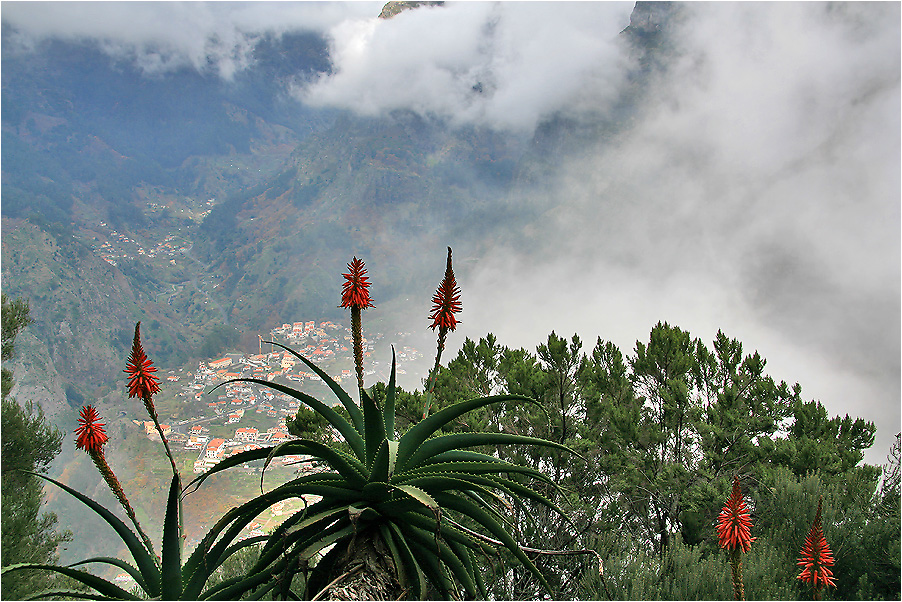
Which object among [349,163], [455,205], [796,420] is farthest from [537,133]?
[796,420]

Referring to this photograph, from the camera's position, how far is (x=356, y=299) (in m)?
2.78

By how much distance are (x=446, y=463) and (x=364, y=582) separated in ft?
2.23

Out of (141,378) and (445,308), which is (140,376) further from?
(445,308)

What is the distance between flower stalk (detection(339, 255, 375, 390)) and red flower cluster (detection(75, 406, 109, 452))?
1.23 metres

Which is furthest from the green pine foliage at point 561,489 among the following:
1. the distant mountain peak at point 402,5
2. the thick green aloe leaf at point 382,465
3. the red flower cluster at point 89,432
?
the distant mountain peak at point 402,5

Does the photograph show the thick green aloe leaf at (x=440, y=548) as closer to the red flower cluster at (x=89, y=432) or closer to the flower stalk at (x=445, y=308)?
the flower stalk at (x=445, y=308)

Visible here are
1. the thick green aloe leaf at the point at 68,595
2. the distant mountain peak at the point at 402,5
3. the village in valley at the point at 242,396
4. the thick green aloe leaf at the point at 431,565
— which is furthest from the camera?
the distant mountain peak at the point at 402,5

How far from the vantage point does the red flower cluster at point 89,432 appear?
8.54ft

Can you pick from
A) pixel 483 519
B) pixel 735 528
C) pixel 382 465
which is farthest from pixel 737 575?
pixel 382 465

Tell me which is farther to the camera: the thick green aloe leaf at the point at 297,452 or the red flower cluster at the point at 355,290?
the red flower cluster at the point at 355,290

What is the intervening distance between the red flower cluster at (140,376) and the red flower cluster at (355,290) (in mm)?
951

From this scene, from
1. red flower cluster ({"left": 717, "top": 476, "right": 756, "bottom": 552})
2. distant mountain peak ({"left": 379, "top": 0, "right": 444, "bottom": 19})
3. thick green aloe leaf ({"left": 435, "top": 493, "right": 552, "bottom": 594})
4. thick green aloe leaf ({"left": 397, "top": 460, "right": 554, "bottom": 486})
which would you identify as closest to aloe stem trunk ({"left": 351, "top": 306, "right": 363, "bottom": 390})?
thick green aloe leaf ({"left": 397, "top": 460, "right": 554, "bottom": 486})

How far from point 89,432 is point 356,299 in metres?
1.43

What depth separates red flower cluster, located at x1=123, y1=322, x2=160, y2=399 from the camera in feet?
8.53
